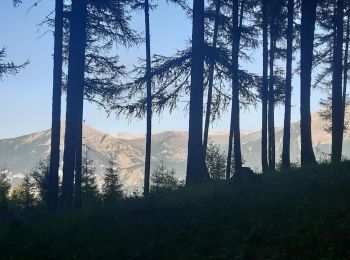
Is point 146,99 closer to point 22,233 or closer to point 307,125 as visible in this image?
point 307,125

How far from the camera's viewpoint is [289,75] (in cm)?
1659

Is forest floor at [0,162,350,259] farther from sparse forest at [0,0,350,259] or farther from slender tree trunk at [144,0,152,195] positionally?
slender tree trunk at [144,0,152,195]

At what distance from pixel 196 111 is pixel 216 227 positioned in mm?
6786

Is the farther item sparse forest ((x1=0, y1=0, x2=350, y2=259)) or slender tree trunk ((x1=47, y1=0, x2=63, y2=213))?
slender tree trunk ((x1=47, y1=0, x2=63, y2=213))

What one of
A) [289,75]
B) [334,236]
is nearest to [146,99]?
[289,75]

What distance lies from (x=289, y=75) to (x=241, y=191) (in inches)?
352

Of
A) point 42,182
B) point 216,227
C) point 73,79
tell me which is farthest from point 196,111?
point 42,182

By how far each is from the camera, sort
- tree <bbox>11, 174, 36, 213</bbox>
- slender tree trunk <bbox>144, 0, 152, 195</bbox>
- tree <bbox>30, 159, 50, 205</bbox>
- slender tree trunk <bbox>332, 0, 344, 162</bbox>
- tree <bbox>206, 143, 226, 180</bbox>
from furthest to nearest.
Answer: tree <bbox>206, 143, 226, 180</bbox> → tree <bbox>30, 159, 50, 205</bbox> → tree <bbox>11, 174, 36, 213</bbox> → slender tree trunk <bbox>144, 0, 152, 195</bbox> → slender tree trunk <bbox>332, 0, 344, 162</bbox>

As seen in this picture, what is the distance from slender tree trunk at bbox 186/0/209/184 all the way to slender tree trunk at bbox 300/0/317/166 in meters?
3.59

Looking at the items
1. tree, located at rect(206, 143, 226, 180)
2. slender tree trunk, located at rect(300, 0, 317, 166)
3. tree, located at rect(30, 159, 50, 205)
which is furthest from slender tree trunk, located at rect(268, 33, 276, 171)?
tree, located at rect(30, 159, 50, 205)

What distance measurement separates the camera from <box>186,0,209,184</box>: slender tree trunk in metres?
13.2

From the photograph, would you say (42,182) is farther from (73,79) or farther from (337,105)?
(337,105)

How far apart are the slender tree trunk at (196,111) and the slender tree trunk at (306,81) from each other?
3588mm

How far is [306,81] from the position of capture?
13.5m
